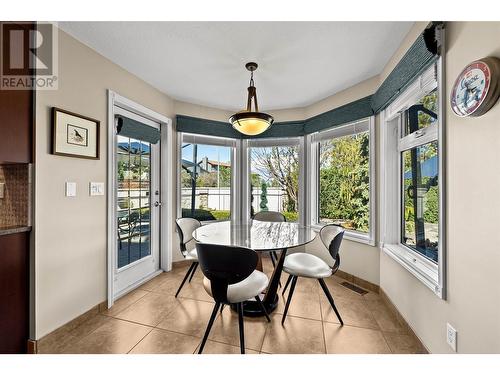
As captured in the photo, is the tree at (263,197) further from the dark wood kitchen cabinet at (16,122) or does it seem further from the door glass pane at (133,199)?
the dark wood kitchen cabinet at (16,122)

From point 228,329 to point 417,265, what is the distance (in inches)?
62.7

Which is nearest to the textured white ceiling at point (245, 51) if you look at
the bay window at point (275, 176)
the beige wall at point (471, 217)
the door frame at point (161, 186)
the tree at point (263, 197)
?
the door frame at point (161, 186)

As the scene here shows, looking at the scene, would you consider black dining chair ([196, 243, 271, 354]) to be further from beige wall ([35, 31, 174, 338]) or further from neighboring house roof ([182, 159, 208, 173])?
neighboring house roof ([182, 159, 208, 173])

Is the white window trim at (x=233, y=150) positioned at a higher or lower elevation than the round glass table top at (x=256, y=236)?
higher

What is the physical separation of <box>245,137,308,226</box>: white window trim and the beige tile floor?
54.4 inches

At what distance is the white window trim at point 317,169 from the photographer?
249 cm

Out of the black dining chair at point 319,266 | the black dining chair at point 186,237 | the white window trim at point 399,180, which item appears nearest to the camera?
the white window trim at point 399,180

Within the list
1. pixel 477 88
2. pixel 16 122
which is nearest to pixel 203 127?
pixel 16 122

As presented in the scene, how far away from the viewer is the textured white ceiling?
1.70m

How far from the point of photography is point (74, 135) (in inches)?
71.8

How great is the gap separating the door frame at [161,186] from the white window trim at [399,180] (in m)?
2.64

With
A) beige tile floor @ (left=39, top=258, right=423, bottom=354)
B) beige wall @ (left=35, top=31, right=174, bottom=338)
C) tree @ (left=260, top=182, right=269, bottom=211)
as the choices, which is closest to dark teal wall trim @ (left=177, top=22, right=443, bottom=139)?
tree @ (left=260, top=182, right=269, bottom=211)
